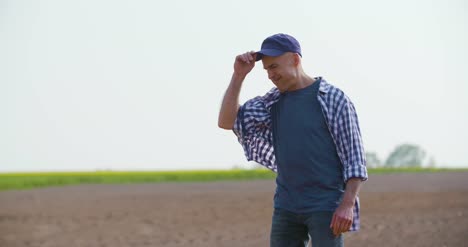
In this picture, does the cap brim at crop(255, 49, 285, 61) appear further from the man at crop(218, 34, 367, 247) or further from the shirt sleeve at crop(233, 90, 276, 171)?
the shirt sleeve at crop(233, 90, 276, 171)

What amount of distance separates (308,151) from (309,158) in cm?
3

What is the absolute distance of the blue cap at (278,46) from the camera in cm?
368

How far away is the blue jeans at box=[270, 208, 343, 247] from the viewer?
3.59 meters

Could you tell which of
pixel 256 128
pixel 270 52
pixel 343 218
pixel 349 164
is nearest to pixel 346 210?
pixel 343 218

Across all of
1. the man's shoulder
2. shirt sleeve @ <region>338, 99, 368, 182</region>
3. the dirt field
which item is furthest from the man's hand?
the dirt field

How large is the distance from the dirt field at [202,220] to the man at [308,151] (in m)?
4.89

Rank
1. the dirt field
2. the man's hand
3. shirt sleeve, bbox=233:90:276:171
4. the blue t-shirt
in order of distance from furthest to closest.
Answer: the dirt field → shirt sleeve, bbox=233:90:276:171 → the blue t-shirt → the man's hand

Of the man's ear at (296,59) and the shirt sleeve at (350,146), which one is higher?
the man's ear at (296,59)

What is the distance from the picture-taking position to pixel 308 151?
3646mm

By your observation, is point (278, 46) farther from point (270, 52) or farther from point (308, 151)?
point (308, 151)

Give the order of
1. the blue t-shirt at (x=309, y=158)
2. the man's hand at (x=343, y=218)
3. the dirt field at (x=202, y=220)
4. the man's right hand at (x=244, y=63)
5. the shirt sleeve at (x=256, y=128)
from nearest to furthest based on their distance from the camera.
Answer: the man's hand at (x=343, y=218) < the blue t-shirt at (x=309, y=158) < the man's right hand at (x=244, y=63) < the shirt sleeve at (x=256, y=128) < the dirt field at (x=202, y=220)

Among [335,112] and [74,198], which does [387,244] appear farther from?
[74,198]

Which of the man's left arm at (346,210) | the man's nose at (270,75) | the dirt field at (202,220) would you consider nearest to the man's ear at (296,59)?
the man's nose at (270,75)

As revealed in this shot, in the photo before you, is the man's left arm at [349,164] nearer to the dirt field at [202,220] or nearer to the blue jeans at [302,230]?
the blue jeans at [302,230]
